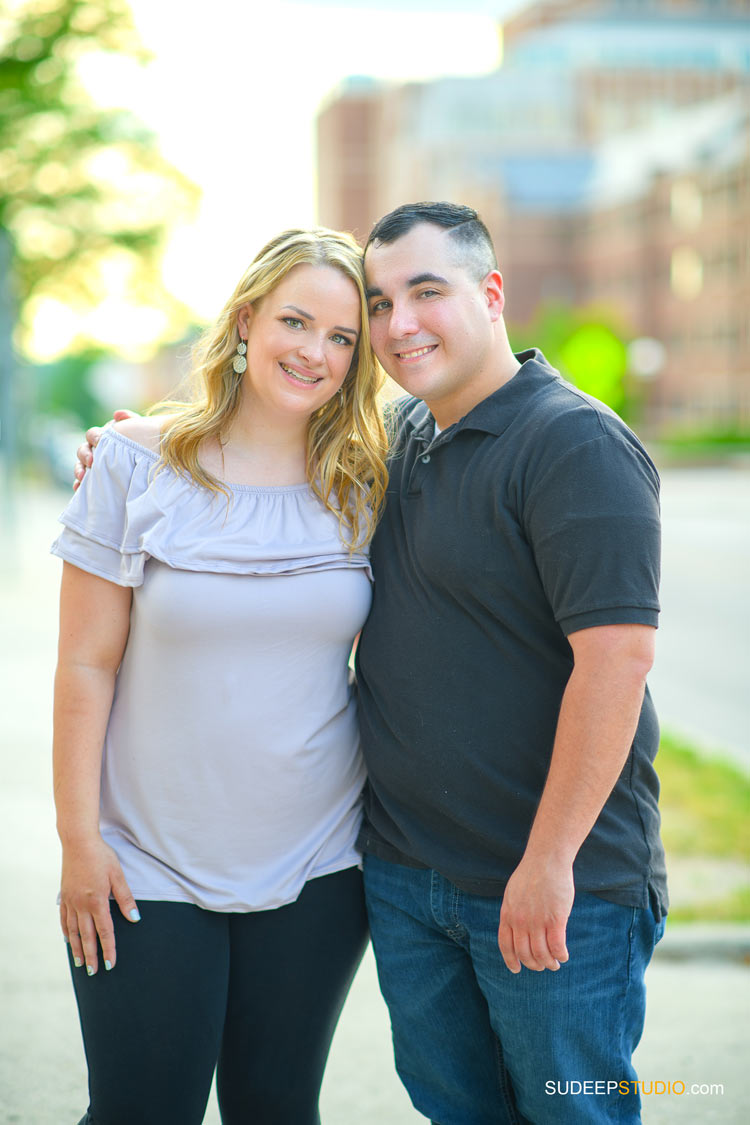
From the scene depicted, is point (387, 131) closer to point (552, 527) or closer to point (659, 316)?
point (659, 316)

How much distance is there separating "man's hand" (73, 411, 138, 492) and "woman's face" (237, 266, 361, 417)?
366 mm

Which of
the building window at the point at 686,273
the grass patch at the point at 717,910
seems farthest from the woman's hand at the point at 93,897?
the building window at the point at 686,273

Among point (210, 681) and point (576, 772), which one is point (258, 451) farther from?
point (576, 772)

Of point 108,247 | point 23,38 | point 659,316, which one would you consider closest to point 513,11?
point 659,316

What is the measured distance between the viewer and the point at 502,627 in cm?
237

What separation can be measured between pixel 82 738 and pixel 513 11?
124570mm

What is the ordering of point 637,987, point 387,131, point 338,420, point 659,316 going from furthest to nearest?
1. point 387,131
2. point 659,316
3. point 338,420
4. point 637,987

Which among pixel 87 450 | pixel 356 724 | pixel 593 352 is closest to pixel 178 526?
pixel 87 450

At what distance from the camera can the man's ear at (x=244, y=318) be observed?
2674 millimetres

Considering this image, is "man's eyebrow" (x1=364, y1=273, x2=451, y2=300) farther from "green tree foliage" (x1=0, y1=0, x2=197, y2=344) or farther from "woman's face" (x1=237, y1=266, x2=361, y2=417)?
"green tree foliage" (x1=0, y1=0, x2=197, y2=344)

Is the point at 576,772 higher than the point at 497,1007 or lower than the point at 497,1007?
higher

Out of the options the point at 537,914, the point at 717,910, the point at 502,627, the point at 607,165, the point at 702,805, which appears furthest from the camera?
the point at 607,165

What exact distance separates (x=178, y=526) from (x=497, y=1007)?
123cm

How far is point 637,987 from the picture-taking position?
2.35 meters
